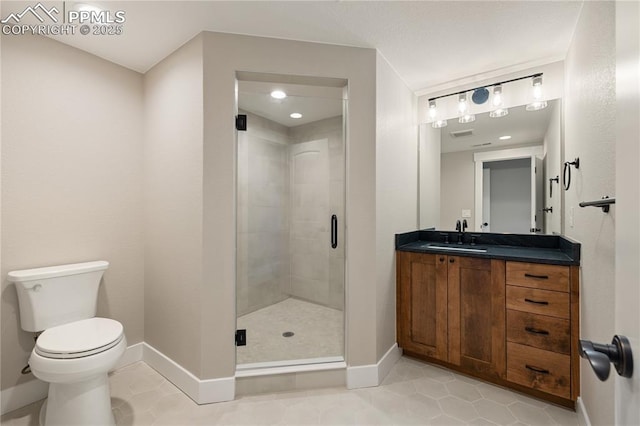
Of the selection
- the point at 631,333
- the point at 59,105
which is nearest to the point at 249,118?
the point at 59,105

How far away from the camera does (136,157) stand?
231cm

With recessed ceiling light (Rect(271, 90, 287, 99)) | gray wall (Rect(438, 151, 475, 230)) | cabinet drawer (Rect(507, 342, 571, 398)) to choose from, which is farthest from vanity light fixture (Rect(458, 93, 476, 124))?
cabinet drawer (Rect(507, 342, 571, 398))

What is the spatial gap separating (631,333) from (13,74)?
2.94 m

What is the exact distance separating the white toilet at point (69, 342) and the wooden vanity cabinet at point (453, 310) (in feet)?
6.51

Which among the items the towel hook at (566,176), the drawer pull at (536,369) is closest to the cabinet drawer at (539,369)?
the drawer pull at (536,369)

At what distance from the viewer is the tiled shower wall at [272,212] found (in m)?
2.21

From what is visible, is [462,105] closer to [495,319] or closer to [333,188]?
[333,188]

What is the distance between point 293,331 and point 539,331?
1768mm

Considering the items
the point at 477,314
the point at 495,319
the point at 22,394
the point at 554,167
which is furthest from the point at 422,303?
the point at 22,394

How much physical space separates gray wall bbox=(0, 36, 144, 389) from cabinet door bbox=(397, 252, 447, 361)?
2.16m

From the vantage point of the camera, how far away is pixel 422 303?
2.24 metres

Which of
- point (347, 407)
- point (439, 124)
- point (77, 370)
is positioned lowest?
point (347, 407)

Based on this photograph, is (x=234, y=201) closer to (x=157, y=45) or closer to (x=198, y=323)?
(x=198, y=323)

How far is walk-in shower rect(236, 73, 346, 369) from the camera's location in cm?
209
